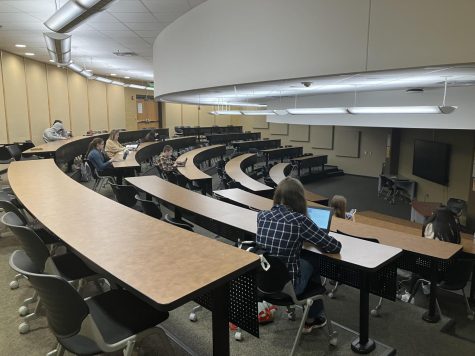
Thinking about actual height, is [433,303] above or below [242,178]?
below

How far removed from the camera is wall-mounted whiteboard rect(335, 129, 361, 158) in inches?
526

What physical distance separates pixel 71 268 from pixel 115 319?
2.64 feet

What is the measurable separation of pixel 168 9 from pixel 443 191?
771 cm

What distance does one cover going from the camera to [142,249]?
1.79 meters

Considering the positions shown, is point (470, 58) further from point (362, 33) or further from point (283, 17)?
point (283, 17)

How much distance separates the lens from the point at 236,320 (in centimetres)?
213

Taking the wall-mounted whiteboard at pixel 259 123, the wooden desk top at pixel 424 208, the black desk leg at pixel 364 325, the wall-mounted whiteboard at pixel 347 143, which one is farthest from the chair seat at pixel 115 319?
the wall-mounted whiteboard at pixel 259 123

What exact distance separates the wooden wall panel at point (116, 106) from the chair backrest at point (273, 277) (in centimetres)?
1405

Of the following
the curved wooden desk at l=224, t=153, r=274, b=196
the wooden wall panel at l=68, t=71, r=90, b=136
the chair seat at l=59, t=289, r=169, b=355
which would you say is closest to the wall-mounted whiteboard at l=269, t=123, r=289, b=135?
the curved wooden desk at l=224, t=153, r=274, b=196

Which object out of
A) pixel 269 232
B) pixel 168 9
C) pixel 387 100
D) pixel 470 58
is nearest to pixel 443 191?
pixel 387 100

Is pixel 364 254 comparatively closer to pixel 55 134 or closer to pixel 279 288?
pixel 279 288

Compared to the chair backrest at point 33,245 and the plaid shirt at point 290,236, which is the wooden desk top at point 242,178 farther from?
the chair backrest at point 33,245

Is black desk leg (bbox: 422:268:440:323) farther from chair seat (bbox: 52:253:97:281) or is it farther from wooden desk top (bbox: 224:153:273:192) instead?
wooden desk top (bbox: 224:153:273:192)

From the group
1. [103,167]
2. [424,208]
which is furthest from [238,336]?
[424,208]
